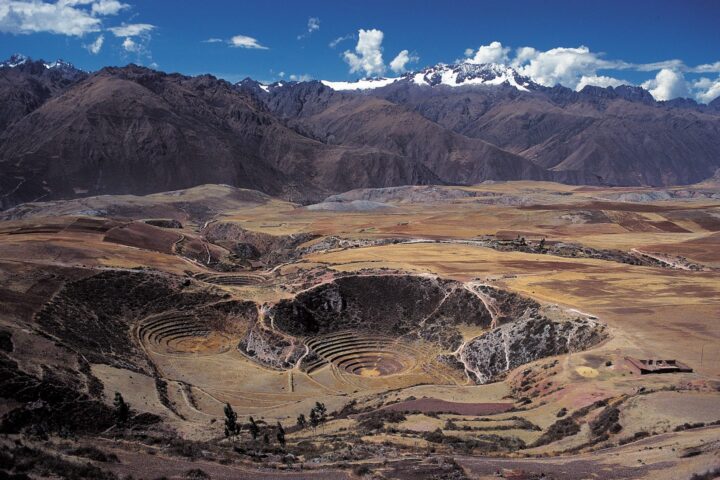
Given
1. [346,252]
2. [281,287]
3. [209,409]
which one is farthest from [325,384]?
[346,252]

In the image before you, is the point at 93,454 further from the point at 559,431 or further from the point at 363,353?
the point at 363,353

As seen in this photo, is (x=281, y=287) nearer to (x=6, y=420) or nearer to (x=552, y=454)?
(x=6, y=420)

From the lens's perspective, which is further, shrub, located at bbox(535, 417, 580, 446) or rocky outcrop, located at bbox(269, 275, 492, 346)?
rocky outcrop, located at bbox(269, 275, 492, 346)

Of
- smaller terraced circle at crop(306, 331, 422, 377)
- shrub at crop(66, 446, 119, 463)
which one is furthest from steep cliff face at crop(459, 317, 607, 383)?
shrub at crop(66, 446, 119, 463)

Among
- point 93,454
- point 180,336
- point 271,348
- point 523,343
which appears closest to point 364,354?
point 271,348

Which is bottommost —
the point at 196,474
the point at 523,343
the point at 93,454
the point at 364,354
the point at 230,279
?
the point at 364,354

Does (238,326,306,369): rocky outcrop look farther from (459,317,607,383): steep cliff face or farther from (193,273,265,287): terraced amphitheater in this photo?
(459,317,607,383): steep cliff face

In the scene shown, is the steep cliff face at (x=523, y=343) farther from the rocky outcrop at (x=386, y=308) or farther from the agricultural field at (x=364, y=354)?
the rocky outcrop at (x=386, y=308)
